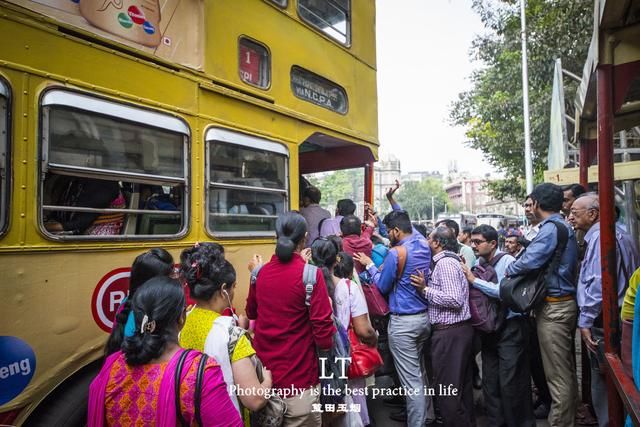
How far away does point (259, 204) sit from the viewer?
357 centimetres

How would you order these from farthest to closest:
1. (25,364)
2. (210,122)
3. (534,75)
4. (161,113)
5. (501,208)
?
(501,208) < (534,75) < (210,122) < (161,113) < (25,364)

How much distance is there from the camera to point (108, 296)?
2.45m

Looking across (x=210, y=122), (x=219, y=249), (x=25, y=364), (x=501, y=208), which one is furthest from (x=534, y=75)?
(x=501, y=208)

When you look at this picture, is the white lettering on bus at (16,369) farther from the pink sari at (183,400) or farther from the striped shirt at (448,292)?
the striped shirt at (448,292)

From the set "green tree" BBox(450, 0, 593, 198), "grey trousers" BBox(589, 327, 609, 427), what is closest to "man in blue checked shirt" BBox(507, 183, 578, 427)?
"grey trousers" BBox(589, 327, 609, 427)

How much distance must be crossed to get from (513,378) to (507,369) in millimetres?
79

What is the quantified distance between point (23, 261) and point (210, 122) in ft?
5.03

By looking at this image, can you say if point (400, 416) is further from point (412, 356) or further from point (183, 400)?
point (183, 400)

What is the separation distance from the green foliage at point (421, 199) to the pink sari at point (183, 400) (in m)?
73.1

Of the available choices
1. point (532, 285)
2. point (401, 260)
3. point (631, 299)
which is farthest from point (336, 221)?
point (631, 299)

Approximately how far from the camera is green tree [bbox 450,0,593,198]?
9.55m

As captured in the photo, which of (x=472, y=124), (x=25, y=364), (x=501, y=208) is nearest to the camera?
(x=25, y=364)

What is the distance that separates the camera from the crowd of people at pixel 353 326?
145cm

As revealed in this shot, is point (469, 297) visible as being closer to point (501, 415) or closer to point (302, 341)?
point (501, 415)
